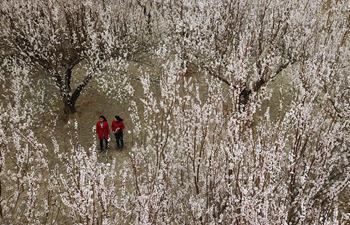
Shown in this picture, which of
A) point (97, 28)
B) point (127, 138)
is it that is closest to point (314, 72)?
point (127, 138)

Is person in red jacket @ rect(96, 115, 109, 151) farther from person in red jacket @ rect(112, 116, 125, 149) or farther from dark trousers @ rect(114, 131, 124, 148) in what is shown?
dark trousers @ rect(114, 131, 124, 148)

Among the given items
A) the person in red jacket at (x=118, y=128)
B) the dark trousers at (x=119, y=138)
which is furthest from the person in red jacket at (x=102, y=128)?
the dark trousers at (x=119, y=138)

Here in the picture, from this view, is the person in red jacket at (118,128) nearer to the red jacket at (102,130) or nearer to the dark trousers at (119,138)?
the dark trousers at (119,138)

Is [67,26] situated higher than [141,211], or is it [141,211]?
[67,26]

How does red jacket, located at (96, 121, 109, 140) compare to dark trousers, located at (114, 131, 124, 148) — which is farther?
dark trousers, located at (114, 131, 124, 148)

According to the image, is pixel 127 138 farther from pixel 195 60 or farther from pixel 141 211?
pixel 141 211

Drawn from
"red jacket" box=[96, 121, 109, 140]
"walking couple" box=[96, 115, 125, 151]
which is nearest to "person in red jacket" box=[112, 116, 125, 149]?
"walking couple" box=[96, 115, 125, 151]

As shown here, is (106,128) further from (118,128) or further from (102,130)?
(118,128)

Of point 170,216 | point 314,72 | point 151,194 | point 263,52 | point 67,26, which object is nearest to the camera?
point 151,194

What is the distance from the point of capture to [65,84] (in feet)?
58.4

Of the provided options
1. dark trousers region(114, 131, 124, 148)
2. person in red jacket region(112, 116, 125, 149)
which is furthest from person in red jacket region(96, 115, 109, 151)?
dark trousers region(114, 131, 124, 148)

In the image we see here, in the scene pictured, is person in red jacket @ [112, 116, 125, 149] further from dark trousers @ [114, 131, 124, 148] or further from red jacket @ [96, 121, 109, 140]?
red jacket @ [96, 121, 109, 140]

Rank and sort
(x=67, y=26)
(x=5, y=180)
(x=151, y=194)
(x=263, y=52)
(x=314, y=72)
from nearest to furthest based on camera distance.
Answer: (x=151, y=194)
(x=314, y=72)
(x=263, y=52)
(x=5, y=180)
(x=67, y=26)

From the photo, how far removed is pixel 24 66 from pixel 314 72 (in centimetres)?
1286
